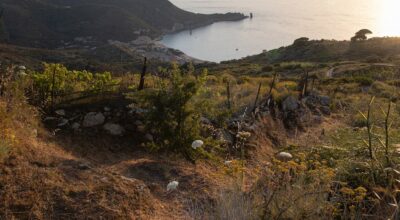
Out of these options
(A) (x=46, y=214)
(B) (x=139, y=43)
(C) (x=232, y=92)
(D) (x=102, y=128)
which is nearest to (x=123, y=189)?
(A) (x=46, y=214)

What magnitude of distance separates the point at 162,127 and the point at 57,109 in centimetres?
213

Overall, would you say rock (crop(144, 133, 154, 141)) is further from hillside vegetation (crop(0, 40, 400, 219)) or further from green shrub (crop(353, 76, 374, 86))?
green shrub (crop(353, 76, 374, 86))

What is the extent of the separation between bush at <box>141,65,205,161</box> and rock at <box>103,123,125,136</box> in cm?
74

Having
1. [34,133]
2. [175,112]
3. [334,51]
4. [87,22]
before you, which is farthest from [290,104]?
[87,22]

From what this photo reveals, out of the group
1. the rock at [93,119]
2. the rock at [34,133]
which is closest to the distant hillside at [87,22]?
the rock at [93,119]

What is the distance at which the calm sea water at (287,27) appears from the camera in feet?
349

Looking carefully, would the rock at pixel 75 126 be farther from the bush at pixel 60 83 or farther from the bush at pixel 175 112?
the bush at pixel 175 112

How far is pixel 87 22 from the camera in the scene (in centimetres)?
14862

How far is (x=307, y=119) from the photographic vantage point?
461 inches

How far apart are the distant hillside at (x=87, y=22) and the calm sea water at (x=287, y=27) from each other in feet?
32.6

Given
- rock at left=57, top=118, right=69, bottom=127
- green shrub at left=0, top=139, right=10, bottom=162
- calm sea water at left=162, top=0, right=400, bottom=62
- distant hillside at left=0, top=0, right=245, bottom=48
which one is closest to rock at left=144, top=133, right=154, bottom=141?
rock at left=57, top=118, right=69, bottom=127

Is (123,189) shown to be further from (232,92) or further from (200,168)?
(232,92)

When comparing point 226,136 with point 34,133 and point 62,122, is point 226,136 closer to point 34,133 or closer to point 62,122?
point 62,122

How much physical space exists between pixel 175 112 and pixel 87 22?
14992cm
